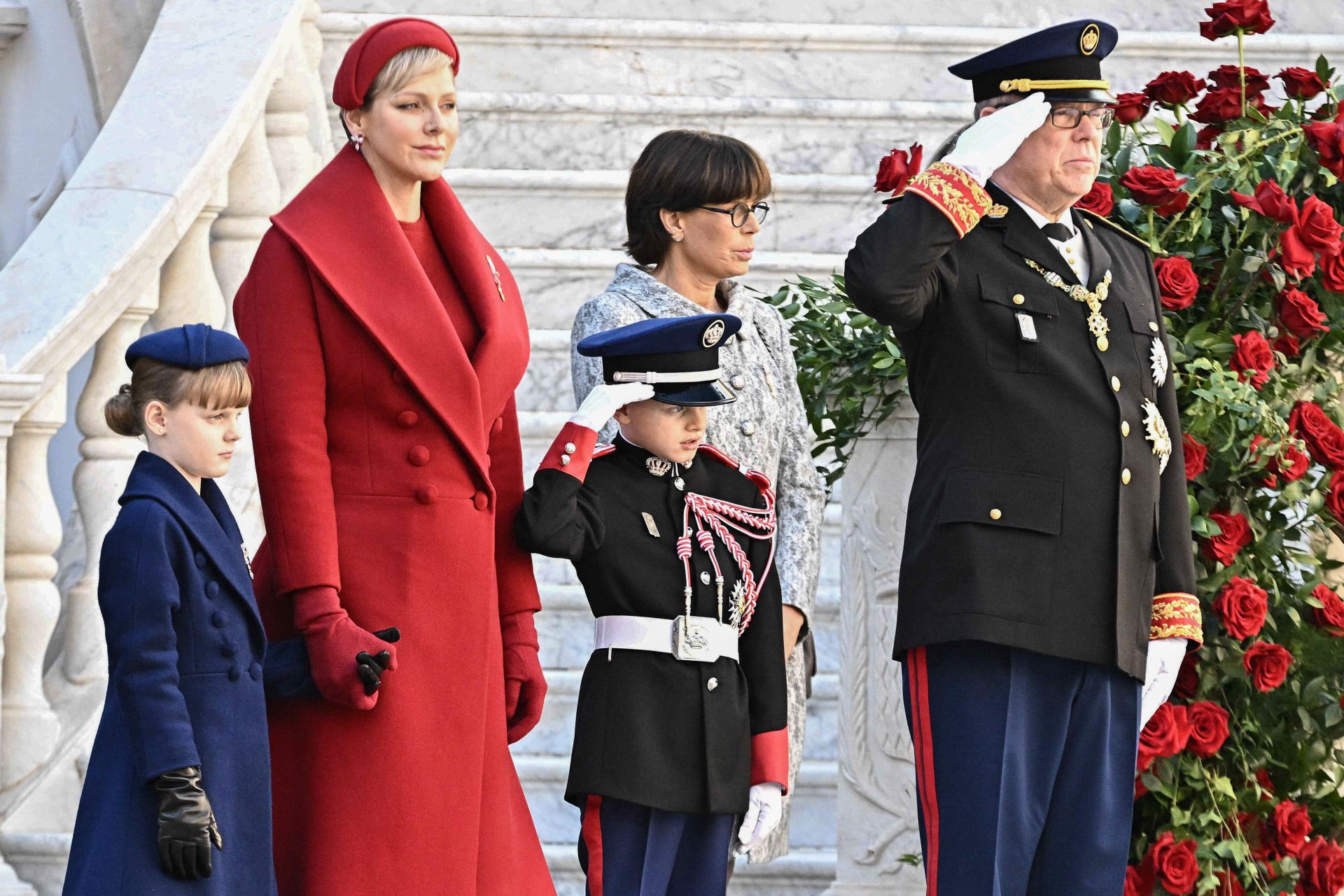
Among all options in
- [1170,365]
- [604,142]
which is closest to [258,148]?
[604,142]

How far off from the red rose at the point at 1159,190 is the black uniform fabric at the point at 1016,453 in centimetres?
45

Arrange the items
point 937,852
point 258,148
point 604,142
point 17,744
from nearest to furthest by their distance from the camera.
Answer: point 937,852, point 17,744, point 258,148, point 604,142

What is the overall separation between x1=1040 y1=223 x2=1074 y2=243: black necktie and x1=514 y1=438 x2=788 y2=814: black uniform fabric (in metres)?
0.76

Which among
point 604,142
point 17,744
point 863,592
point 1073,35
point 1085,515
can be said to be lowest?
point 17,744

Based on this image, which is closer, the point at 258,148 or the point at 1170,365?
the point at 1170,365

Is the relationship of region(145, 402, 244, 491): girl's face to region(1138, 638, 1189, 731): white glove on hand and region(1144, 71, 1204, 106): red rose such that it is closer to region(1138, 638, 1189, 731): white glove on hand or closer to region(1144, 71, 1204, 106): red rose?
region(1138, 638, 1189, 731): white glove on hand

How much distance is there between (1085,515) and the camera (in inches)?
139

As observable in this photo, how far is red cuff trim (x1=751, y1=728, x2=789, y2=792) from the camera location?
3758mm

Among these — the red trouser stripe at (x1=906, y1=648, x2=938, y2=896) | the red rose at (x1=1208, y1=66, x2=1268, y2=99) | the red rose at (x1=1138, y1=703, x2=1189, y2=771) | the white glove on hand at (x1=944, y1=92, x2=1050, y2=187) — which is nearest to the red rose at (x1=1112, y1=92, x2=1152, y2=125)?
the red rose at (x1=1208, y1=66, x2=1268, y2=99)

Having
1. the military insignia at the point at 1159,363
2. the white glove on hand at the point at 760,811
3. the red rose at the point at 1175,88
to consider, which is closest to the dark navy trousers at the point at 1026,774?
the white glove on hand at the point at 760,811

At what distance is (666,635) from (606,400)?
439 mm

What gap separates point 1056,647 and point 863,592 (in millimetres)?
1032

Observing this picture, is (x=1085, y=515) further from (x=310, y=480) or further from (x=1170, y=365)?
(x=310, y=480)

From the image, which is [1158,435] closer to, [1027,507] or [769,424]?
[1027,507]
